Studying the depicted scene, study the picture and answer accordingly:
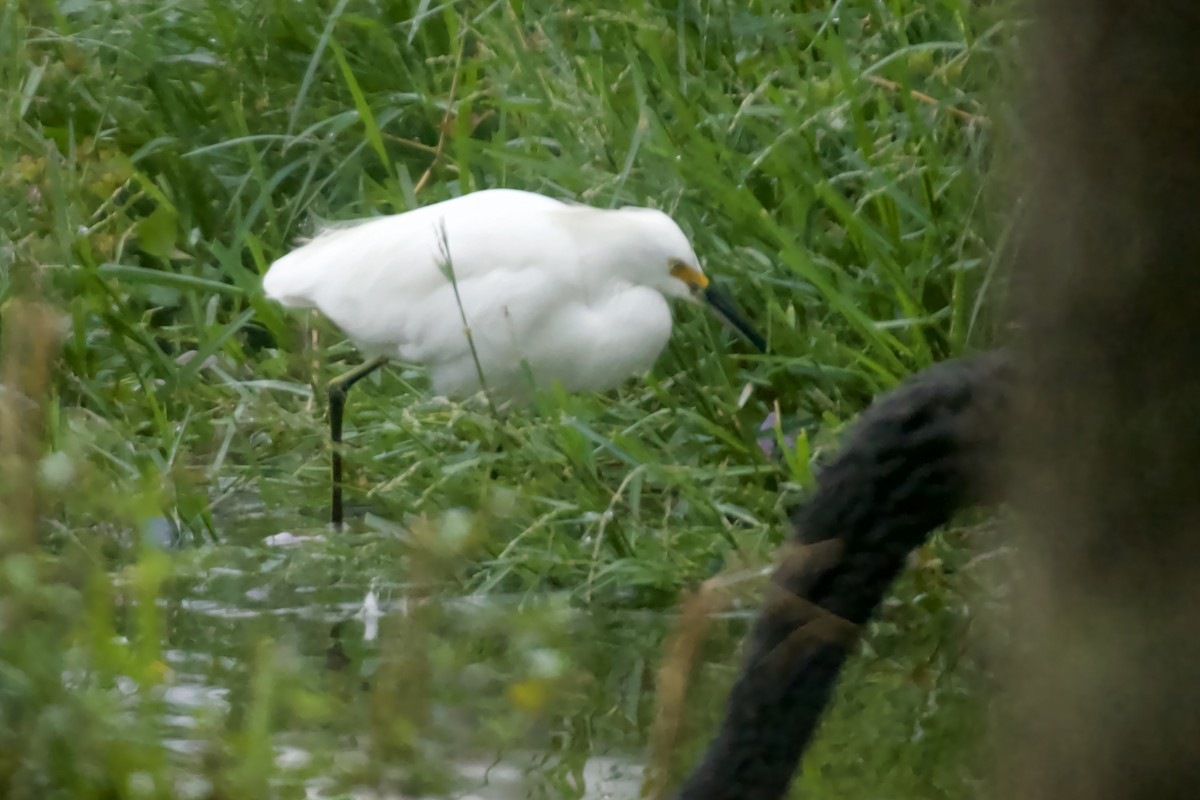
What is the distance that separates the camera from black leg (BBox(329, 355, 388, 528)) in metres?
2.62

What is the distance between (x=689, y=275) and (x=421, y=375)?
62 centimetres

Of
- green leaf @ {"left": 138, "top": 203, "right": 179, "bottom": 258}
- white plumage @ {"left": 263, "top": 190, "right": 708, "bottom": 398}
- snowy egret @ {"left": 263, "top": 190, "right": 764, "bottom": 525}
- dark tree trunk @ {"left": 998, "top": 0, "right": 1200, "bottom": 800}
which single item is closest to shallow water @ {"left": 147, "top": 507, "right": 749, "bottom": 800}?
snowy egret @ {"left": 263, "top": 190, "right": 764, "bottom": 525}

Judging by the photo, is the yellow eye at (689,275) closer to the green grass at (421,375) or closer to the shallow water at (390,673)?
the green grass at (421,375)

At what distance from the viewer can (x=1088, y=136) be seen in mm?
521

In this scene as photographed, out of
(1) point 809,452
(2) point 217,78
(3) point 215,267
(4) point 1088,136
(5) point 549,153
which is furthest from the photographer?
(2) point 217,78

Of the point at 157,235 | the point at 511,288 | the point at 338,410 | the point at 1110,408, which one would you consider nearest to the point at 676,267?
the point at 511,288

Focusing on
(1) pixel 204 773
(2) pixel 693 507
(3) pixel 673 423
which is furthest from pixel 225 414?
(1) pixel 204 773

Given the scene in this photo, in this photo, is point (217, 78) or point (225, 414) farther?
point (217, 78)

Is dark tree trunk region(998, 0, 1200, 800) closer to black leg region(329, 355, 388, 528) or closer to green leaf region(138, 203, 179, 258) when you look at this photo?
black leg region(329, 355, 388, 528)

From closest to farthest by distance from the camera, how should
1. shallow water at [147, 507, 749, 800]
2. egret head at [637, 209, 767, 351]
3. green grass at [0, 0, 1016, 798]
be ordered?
shallow water at [147, 507, 749, 800] < green grass at [0, 0, 1016, 798] < egret head at [637, 209, 767, 351]

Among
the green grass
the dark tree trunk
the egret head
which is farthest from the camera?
the egret head

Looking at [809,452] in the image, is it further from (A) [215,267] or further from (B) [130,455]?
(A) [215,267]

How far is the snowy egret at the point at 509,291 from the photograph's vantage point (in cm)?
265

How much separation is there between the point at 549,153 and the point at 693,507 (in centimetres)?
103
